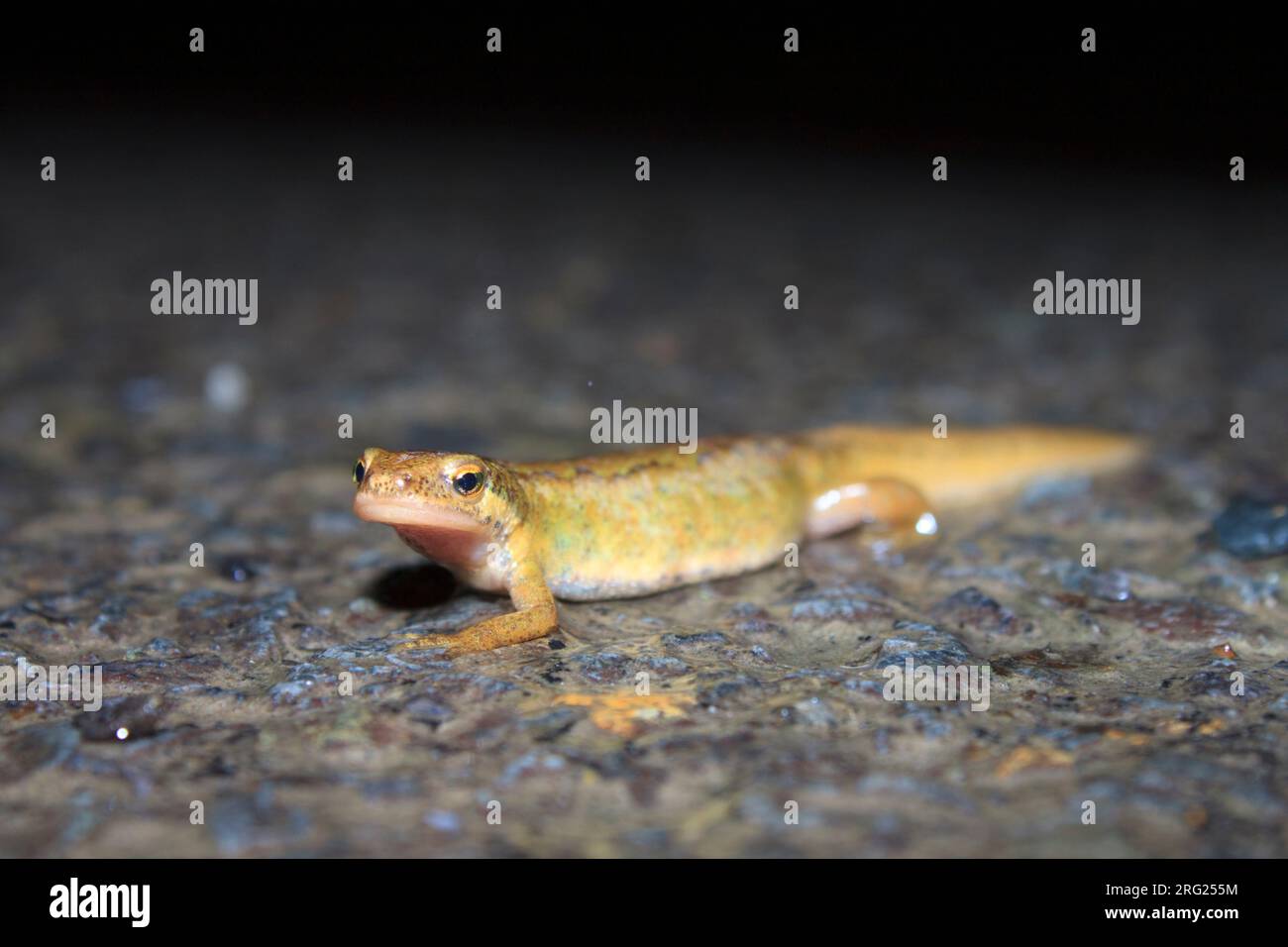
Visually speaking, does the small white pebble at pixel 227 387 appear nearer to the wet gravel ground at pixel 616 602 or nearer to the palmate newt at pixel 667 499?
the wet gravel ground at pixel 616 602

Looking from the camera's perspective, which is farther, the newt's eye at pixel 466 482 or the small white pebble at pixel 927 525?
the small white pebble at pixel 927 525

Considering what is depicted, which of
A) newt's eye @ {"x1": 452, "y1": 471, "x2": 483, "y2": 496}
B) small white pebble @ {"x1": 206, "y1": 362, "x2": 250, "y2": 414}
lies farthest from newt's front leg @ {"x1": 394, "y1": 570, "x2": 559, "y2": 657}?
small white pebble @ {"x1": 206, "y1": 362, "x2": 250, "y2": 414}

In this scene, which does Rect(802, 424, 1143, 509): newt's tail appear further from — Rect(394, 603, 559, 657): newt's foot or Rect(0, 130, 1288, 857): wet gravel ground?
Rect(394, 603, 559, 657): newt's foot

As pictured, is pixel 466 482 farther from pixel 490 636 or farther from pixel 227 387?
pixel 227 387

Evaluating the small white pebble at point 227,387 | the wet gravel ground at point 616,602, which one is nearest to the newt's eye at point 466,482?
the wet gravel ground at point 616,602

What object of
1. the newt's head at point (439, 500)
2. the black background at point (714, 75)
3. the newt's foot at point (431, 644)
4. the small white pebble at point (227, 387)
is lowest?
the newt's foot at point (431, 644)

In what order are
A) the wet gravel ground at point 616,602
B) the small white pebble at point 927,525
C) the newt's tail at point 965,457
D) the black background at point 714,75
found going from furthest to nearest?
the black background at point 714,75, the newt's tail at point 965,457, the small white pebble at point 927,525, the wet gravel ground at point 616,602
